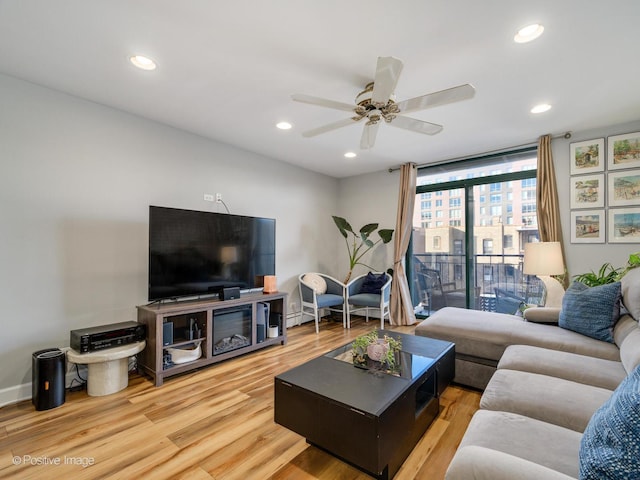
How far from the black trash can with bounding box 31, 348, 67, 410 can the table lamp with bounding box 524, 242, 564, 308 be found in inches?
175

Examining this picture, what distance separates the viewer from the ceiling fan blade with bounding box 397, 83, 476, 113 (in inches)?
73.9

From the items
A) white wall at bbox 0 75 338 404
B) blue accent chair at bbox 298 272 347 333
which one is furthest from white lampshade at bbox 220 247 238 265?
blue accent chair at bbox 298 272 347 333

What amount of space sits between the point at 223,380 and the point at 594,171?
468 cm

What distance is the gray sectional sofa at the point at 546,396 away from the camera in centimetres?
82

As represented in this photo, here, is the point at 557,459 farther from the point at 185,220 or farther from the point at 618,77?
the point at 185,220

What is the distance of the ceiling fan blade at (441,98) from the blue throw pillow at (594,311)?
1878 mm

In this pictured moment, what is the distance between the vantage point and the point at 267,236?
3.93 meters

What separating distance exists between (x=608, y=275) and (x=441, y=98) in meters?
2.61

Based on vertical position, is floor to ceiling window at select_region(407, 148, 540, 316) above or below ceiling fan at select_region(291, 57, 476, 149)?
below

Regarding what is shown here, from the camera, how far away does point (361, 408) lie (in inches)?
57.7

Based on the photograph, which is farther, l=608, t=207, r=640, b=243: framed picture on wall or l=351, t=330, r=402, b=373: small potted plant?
l=608, t=207, r=640, b=243: framed picture on wall

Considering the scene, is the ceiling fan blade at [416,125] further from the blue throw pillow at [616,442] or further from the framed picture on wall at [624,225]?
the framed picture on wall at [624,225]

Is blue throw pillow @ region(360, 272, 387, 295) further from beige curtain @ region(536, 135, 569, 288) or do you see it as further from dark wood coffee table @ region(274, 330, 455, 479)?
dark wood coffee table @ region(274, 330, 455, 479)

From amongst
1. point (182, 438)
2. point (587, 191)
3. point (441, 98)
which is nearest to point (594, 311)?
point (587, 191)
